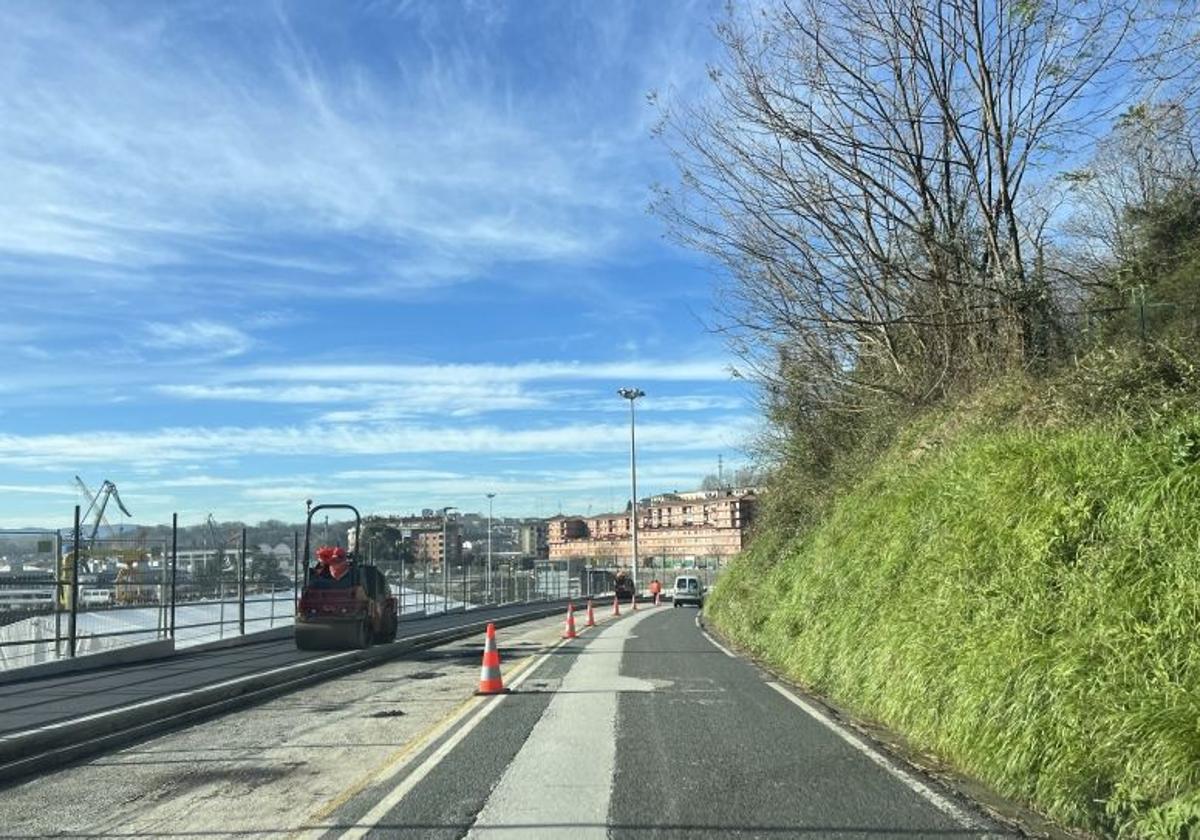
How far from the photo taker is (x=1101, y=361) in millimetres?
11469

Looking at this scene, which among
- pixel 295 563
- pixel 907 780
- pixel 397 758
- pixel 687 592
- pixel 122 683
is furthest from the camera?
pixel 687 592

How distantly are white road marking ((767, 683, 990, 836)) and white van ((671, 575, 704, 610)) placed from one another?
46.3 m

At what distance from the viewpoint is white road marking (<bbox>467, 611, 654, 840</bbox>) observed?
20.7 feet

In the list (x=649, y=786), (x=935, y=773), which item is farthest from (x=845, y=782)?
(x=649, y=786)

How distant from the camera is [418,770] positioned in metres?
8.16

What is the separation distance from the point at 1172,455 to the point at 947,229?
10.6 metres

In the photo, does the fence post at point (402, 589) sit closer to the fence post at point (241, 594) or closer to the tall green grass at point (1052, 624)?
the fence post at point (241, 594)

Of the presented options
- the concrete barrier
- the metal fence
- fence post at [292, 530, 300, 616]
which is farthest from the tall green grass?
fence post at [292, 530, 300, 616]

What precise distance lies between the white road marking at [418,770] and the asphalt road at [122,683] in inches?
167

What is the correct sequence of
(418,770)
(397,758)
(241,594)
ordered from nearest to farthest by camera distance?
(418,770), (397,758), (241,594)

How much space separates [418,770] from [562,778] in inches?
49.9

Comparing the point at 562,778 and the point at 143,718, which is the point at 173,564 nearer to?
the point at 143,718

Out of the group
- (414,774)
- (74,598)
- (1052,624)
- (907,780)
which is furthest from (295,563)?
(1052,624)

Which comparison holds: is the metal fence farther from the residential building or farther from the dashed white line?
the residential building
